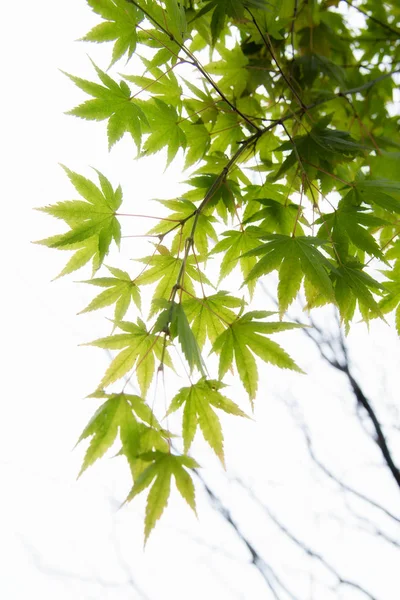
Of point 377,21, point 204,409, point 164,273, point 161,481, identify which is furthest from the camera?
point 377,21

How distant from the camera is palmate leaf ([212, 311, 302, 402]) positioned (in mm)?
869

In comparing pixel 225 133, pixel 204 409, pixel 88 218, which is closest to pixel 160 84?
pixel 225 133

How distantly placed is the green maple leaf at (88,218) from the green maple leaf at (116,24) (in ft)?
0.99

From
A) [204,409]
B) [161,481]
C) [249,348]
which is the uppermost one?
[249,348]

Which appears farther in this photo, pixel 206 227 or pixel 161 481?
pixel 206 227

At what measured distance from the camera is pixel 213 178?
3.72 feet

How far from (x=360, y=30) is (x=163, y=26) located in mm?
1294

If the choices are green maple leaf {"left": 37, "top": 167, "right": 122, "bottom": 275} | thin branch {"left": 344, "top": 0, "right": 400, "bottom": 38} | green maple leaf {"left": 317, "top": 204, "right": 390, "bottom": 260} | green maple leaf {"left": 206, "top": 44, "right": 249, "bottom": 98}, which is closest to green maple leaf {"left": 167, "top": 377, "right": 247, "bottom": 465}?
green maple leaf {"left": 37, "top": 167, "right": 122, "bottom": 275}

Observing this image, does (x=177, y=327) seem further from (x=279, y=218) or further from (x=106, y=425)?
(x=279, y=218)

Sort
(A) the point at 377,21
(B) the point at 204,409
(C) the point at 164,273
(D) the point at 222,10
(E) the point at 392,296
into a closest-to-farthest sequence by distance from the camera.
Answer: (B) the point at 204,409, (D) the point at 222,10, (C) the point at 164,273, (E) the point at 392,296, (A) the point at 377,21

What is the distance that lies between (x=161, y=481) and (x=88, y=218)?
0.56 m

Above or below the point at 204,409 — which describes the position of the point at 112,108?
above

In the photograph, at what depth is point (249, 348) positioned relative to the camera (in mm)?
917

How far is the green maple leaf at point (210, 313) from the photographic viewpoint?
973 millimetres
